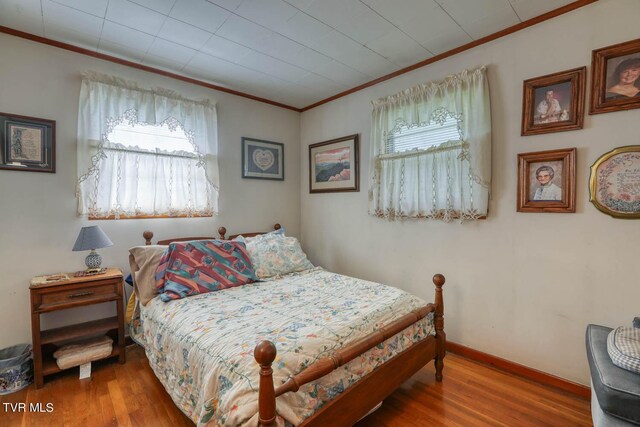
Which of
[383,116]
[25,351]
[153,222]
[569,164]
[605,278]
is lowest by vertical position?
[25,351]

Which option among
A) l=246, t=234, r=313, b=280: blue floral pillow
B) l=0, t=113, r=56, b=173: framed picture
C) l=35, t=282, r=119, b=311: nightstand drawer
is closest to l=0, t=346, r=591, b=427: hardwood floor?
l=35, t=282, r=119, b=311: nightstand drawer

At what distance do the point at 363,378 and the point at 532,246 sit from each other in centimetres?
161

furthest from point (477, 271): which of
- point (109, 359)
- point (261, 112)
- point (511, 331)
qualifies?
point (109, 359)

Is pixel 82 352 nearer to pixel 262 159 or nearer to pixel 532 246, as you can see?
pixel 262 159

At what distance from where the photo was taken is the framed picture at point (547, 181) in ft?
6.53

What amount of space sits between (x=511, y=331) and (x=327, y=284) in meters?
1.47

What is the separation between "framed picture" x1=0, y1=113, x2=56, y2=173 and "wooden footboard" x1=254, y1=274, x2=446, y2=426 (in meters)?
2.46

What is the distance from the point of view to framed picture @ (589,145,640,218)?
1.77m

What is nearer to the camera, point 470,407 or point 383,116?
point 470,407

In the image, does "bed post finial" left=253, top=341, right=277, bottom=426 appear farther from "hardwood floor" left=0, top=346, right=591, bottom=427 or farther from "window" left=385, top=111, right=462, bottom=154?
"window" left=385, top=111, right=462, bottom=154

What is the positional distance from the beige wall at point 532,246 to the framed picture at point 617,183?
5cm

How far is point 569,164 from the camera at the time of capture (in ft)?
6.53

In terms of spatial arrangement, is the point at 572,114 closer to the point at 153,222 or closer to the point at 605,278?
the point at 605,278

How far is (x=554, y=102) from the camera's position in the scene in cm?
206
